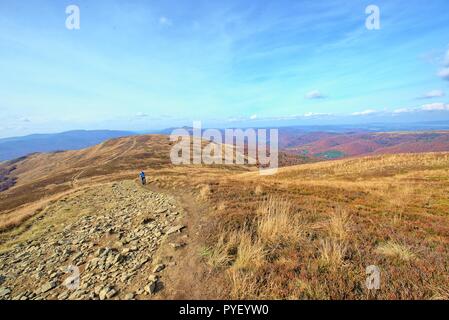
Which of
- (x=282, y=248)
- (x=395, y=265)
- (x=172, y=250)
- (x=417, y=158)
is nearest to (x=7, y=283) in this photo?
(x=172, y=250)

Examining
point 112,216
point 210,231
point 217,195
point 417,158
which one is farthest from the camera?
point 417,158

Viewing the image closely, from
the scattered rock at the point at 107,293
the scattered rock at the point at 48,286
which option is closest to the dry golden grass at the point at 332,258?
the scattered rock at the point at 107,293

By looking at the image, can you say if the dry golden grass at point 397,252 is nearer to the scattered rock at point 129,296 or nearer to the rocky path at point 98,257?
the rocky path at point 98,257

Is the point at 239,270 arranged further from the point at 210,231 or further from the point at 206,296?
the point at 210,231

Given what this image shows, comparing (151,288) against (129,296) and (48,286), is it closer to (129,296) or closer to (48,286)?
(129,296)

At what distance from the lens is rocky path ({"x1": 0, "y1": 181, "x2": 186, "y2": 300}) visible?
614cm

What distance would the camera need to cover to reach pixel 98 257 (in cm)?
817

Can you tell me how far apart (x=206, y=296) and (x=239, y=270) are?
1036 mm

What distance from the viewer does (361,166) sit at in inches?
1523

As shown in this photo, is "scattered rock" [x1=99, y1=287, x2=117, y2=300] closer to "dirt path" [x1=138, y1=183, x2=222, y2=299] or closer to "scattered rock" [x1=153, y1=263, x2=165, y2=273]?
"scattered rock" [x1=153, y1=263, x2=165, y2=273]

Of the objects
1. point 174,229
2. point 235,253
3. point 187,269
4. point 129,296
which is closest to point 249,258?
point 235,253

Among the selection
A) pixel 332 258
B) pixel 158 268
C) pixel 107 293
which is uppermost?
pixel 332 258

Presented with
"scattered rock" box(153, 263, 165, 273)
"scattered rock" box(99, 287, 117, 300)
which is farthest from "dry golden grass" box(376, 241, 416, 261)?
"scattered rock" box(99, 287, 117, 300)

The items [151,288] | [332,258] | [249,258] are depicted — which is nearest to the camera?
[151,288]
